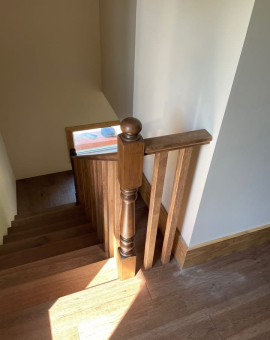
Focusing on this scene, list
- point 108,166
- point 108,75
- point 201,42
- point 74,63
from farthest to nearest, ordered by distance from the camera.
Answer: point 74,63 < point 108,75 < point 108,166 < point 201,42

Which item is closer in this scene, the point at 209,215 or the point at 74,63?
the point at 209,215

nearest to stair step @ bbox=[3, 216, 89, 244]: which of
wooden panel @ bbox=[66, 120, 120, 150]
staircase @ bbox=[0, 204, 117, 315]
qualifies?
staircase @ bbox=[0, 204, 117, 315]

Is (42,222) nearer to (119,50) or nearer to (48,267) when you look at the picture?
(48,267)

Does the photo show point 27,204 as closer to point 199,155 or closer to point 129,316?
point 129,316

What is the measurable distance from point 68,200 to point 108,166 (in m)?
3.15

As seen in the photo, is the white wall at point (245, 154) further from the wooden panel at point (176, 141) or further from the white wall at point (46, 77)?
the white wall at point (46, 77)

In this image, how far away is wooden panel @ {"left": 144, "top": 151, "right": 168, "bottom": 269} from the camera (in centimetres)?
126

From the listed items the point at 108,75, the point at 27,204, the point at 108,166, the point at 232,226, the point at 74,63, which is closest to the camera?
the point at 108,166

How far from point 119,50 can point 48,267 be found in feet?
6.49

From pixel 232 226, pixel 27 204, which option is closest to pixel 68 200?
pixel 27 204

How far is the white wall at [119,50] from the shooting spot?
2.15m

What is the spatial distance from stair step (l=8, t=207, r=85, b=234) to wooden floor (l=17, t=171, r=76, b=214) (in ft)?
3.54

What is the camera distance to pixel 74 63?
143 inches

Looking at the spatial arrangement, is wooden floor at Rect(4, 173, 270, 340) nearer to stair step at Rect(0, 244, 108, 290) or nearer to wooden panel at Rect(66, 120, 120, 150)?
stair step at Rect(0, 244, 108, 290)
